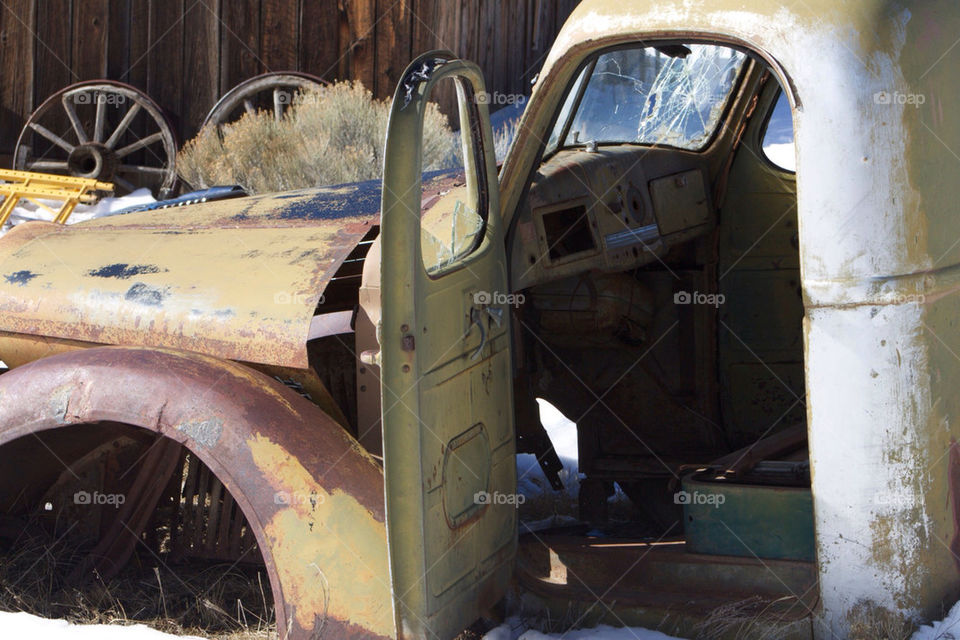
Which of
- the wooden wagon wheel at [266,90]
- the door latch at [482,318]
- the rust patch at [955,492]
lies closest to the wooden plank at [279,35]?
the wooden wagon wheel at [266,90]

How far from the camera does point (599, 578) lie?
2.93 metres

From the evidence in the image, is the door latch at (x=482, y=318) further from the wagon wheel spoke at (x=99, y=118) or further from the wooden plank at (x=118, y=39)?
the wooden plank at (x=118, y=39)

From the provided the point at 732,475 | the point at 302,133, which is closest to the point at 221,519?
the point at 732,475

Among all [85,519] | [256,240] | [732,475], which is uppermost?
[256,240]

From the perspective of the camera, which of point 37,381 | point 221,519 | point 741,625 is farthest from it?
point 221,519

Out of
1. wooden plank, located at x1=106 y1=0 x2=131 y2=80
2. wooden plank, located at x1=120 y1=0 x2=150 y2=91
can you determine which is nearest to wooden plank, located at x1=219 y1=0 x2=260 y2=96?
wooden plank, located at x1=120 y1=0 x2=150 y2=91

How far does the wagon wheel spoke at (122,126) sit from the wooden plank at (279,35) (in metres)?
1.33

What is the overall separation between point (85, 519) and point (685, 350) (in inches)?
88.8

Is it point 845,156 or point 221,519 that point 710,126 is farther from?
point 221,519

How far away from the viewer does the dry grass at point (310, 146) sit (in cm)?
897

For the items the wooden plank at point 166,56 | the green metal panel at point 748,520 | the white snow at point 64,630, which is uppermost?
the wooden plank at point 166,56

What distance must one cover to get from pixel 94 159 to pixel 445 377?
923cm

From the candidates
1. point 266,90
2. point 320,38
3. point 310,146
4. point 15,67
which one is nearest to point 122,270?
point 310,146

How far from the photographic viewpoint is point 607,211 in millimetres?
3494
